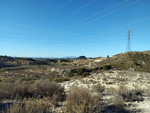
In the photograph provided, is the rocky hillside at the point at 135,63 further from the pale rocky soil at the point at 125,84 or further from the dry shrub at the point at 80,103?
the dry shrub at the point at 80,103

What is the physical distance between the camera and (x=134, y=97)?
7.04 metres

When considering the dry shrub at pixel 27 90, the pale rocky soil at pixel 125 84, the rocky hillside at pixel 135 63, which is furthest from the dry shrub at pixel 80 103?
the rocky hillside at pixel 135 63

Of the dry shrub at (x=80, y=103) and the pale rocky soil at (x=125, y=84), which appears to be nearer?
the dry shrub at (x=80, y=103)

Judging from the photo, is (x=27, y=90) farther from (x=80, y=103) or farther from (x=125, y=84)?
(x=125, y=84)

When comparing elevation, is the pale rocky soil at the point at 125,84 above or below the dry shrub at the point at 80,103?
below

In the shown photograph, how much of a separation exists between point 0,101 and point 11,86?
141cm

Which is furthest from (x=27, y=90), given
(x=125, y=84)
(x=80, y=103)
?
(x=125, y=84)

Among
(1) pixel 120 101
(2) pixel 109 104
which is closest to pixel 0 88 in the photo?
(2) pixel 109 104

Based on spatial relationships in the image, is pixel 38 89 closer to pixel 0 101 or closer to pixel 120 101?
pixel 0 101

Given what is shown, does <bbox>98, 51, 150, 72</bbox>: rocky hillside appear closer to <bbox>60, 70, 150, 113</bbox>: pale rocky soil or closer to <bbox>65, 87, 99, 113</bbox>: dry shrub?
<bbox>60, 70, 150, 113</bbox>: pale rocky soil

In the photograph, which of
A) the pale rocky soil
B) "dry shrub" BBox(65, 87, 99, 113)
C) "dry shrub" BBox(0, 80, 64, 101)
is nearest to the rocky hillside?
the pale rocky soil

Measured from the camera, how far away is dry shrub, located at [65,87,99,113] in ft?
14.1

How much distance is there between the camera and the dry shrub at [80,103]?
14.1 ft

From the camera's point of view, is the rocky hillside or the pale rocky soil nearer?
the pale rocky soil
